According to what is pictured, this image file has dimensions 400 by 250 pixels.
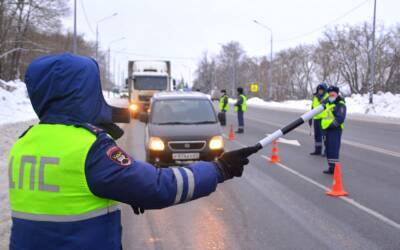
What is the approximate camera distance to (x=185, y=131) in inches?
406

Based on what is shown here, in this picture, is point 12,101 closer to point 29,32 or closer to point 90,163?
point 29,32

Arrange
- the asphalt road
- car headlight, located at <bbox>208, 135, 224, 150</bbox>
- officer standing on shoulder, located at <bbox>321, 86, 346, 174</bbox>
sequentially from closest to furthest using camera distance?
the asphalt road → car headlight, located at <bbox>208, 135, 224, 150</bbox> → officer standing on shoulder, located at <bbox>321, 86, 346, 174</bbox>

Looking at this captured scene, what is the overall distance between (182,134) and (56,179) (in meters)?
8.17

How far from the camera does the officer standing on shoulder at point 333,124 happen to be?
33.8 ft

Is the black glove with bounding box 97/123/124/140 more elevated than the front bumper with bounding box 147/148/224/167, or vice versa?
the black glove with bounding box 97/123/124/140

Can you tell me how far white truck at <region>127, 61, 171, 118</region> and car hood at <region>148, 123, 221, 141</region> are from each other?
1839 centimetres

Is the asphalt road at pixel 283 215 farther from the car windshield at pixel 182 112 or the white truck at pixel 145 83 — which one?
the white truck at pixel 145 83

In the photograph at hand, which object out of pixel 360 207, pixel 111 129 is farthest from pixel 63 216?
pixel 360 207

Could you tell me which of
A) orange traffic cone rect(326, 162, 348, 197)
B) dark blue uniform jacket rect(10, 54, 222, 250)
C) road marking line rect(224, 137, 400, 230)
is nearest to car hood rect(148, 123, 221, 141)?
road marking line rect(224, 137, 400, 230)

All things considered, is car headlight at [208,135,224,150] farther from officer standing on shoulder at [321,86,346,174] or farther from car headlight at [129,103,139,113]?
car headlight at [129,103,139,113]

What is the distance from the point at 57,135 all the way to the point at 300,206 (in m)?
5.96

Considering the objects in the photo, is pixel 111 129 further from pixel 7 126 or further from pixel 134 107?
pixel 134 107

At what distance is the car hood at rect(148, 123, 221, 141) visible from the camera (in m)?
10.1

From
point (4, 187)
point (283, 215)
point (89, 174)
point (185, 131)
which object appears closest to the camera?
point (89, 174)
